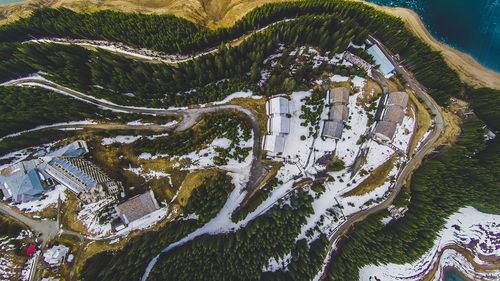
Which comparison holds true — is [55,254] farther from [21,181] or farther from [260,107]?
[260,107]

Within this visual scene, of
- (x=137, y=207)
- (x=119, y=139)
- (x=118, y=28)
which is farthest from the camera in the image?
(x=118, y=28)

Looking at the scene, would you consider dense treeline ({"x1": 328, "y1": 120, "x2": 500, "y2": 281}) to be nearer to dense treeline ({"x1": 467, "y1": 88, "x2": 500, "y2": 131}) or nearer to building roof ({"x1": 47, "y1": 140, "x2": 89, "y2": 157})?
dense treeline ({"x1": 467, "y1": 88, "x2": 500, "y2": 131})

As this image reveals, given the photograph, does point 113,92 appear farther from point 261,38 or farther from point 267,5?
point 267,5

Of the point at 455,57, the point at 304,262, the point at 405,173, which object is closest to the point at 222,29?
the point at 304,262

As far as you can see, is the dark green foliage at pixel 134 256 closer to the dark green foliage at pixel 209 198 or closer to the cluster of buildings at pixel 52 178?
the dark green foliage at pixel 209 198

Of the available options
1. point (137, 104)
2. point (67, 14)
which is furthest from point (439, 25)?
point (67, 14)

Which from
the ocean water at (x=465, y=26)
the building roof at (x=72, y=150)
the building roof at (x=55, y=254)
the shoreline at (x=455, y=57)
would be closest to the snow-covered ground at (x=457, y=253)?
the shoreline at (x=455, y=57)
